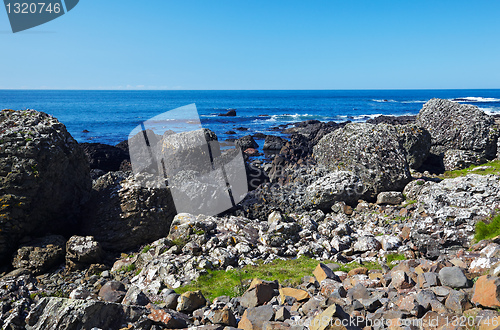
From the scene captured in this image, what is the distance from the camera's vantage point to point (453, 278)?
5121 millimetres

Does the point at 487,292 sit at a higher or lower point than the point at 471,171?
higher

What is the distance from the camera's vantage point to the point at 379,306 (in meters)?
4.93

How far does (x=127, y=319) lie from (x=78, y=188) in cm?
815

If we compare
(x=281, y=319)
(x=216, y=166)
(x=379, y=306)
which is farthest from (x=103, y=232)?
(x=379, y=306)

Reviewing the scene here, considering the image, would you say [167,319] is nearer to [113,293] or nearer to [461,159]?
[113,293]

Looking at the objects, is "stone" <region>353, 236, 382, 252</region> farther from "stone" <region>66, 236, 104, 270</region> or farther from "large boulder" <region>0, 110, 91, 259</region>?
"large boulder" <region>0, 110, 91, 259</region>

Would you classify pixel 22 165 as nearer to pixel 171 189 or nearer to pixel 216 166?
pixel 171 189

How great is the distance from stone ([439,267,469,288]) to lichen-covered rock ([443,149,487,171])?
16599 mm

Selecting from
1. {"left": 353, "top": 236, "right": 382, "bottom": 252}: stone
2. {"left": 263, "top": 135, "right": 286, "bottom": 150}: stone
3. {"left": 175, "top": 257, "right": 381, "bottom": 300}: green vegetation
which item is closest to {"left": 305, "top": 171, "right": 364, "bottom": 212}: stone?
{"left": 353, "top": 236, "right": 382, "bottom": 252}: stone

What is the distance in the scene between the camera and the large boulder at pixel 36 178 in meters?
10.1

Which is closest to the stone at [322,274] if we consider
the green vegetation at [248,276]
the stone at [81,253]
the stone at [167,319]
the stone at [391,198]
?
the green vegetation at [248,276]

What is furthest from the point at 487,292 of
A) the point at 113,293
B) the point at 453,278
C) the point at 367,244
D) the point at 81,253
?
the point at 81,253

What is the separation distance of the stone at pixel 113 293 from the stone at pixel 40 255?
13.1 ft

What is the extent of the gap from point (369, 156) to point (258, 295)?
10825 millimetres
